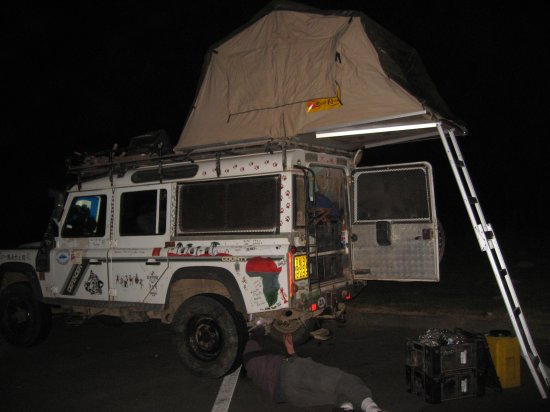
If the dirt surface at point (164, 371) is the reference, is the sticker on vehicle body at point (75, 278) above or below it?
above

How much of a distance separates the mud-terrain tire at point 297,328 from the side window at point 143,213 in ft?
6.15

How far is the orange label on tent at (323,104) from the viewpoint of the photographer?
556 centimetres

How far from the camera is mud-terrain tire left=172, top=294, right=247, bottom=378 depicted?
18.1ft

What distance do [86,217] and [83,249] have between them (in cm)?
45

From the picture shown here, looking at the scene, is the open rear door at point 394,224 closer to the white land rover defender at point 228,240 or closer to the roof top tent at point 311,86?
the white land rover defender at point 228,240

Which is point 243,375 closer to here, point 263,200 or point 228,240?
point 228,240

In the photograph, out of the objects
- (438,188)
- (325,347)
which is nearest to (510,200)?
(438,188)

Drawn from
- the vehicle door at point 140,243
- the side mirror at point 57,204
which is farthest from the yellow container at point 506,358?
the side mirror at point 57,204

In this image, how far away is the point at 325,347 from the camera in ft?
22.8

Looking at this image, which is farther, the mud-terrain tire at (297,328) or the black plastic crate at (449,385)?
the mud-terrain tire at (297,328)

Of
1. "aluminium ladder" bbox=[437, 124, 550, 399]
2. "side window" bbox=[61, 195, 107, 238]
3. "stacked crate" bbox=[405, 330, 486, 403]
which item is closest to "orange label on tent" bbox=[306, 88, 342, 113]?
"aluminium ladder" bbox=[437, 124, 550, 399]

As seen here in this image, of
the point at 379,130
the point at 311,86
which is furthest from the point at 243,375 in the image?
the point at 311,86

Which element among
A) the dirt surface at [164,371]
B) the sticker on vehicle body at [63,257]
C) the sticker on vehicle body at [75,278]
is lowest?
the dirt surface at [164,371]

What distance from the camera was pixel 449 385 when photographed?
15.5ft
